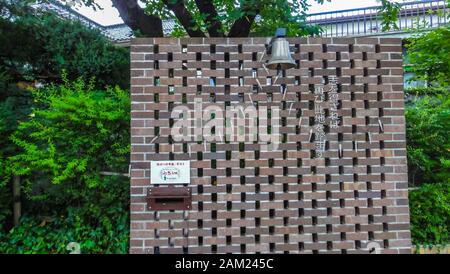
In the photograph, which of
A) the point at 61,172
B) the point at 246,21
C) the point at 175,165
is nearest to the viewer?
the point at 175,165

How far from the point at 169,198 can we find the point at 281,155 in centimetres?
119

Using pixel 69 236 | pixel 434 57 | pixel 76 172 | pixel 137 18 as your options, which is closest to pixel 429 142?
pixel 434 57

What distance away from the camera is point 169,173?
3516 millimetres

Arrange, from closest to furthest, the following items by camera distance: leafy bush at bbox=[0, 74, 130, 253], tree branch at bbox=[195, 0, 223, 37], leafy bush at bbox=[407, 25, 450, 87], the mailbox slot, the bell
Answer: the bell, the mailbox slot, leafy bush at bbox=[0, 74, 130, 253], leafy bush at bbox=[407, 25, 450, 87], tree branch at bbox=[195, 0, 223, 37]

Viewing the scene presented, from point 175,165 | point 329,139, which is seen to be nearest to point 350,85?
point 329,139

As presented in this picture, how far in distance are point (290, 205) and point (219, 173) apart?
78 cm

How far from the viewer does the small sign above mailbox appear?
11.5 ft

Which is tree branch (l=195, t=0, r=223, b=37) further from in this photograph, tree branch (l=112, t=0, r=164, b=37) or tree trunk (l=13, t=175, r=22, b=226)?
tree trunk (l=13, t=175, r=22, b=226)

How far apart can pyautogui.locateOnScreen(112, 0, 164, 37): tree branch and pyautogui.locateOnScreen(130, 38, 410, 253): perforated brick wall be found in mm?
3059

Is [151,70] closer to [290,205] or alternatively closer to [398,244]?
[290,205]

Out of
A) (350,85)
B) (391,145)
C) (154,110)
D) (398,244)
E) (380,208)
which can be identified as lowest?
(398,244)

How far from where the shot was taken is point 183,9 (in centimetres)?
659

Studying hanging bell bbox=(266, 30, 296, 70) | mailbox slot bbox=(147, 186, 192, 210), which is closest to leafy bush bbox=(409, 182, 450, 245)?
hanging bell bbox=(266, 30, 296, 70)

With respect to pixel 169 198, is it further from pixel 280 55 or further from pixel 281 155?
pixel 280 55
